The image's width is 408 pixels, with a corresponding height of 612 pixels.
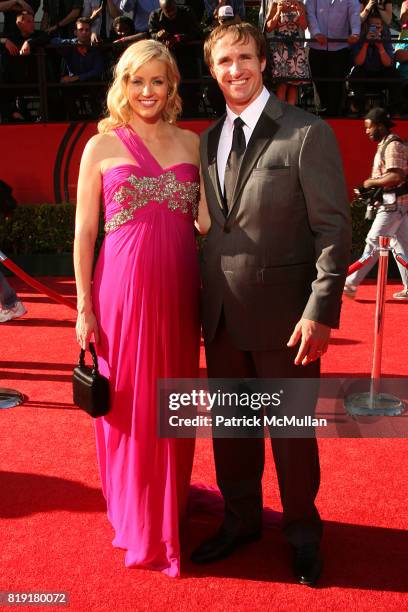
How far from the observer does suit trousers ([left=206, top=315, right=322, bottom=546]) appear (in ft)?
9.63

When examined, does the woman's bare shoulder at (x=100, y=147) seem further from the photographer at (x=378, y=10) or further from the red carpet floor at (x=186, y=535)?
the photographer at (x=378, y=10)

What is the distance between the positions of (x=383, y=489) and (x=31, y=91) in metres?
8.51

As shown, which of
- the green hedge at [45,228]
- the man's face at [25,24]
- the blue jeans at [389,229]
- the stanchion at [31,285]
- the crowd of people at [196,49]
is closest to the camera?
the stanchion at [31,285]

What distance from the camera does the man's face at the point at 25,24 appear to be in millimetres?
10062

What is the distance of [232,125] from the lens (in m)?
2.92

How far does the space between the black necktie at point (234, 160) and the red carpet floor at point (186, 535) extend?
143 centimetres

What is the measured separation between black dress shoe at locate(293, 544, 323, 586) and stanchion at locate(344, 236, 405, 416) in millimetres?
1820

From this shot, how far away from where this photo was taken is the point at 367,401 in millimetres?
4863

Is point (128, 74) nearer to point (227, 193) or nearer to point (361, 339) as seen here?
point (227, 193)

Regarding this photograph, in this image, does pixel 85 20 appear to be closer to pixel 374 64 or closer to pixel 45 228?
pixel 45 228

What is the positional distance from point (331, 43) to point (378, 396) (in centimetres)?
639

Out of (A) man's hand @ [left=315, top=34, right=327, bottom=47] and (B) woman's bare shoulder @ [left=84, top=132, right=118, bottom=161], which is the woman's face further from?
(A) man's hand @ [left=315, top=34, right=327, bottom=47]

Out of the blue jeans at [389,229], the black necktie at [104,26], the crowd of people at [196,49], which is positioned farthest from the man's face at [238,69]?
the black necktie at [104,26]

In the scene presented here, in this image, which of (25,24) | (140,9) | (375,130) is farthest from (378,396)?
(25,24)
